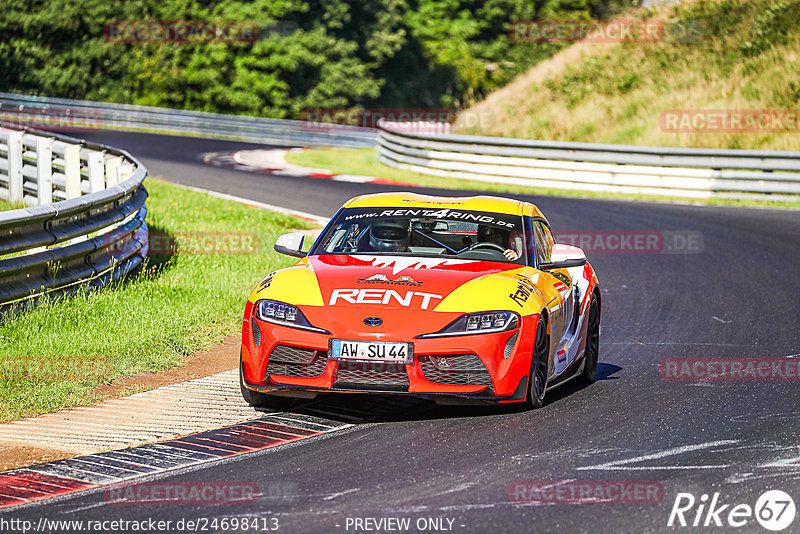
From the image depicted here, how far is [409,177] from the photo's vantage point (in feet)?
90.5

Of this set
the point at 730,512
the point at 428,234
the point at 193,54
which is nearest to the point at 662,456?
the point at 730,512

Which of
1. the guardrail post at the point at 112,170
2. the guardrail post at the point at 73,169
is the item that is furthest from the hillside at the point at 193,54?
the guardrail post at the point at 112,170

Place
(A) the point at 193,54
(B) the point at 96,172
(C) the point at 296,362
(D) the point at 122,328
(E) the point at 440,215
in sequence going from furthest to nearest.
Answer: (A) the point at 193,54 → (B) the point at 96,172 → (D) the point at 122,328 → (E) the point at 440,215 → (C) the point at 296,362

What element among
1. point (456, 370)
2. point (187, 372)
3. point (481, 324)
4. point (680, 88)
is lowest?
point (187, 372)

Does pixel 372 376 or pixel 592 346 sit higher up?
pixel 372 376

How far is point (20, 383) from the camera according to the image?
7844 mm

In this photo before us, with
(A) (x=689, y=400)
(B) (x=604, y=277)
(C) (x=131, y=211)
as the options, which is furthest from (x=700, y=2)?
(A) (x=689, y=400)

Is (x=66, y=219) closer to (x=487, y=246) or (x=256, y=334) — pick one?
(x=256, y=334)

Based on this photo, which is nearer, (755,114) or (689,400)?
(689,400)

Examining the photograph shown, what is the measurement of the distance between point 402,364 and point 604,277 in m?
7.84

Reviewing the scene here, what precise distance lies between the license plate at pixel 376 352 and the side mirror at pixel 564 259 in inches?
66.0

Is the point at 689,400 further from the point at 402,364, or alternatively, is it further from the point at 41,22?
the point at 41,22

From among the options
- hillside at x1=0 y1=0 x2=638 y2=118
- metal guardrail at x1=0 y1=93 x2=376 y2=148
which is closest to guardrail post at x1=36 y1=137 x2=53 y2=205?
metal guardrail at x1=0 y1=93 x2=376 y2=148

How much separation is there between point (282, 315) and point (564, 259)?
2.13m
